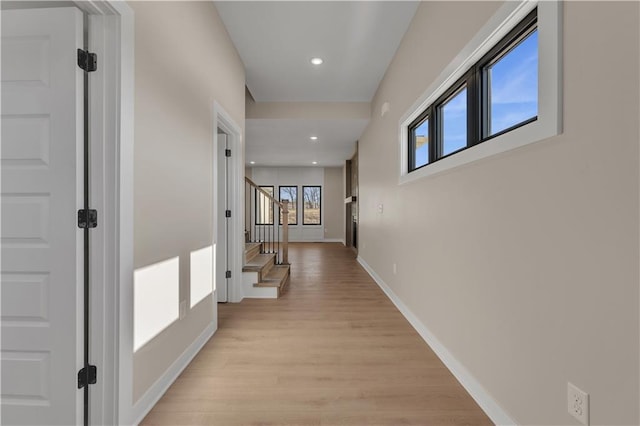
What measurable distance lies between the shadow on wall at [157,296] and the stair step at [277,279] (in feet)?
5.24

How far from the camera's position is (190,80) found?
2.33 metres

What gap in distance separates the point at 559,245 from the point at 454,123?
60.6 inches

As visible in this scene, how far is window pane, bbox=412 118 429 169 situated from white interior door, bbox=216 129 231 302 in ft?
7.34

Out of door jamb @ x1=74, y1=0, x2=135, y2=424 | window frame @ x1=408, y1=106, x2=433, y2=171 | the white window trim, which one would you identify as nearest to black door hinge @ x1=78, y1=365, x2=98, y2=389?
door jamb @ x1=74, y1=0, x2=135, y2=424

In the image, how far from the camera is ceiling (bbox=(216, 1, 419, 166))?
2.92m

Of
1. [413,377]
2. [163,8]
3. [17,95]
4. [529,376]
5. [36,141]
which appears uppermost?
[163,8]

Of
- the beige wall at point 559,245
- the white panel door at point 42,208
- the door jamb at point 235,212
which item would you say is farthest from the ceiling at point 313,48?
the white panel door at point 42,208

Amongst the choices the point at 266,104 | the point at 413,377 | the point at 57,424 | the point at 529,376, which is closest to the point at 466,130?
the point at 529,376

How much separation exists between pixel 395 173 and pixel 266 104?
288cm

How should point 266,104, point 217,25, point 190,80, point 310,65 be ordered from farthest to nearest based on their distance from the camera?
1. point 266,104
2. point 310,65
3. point 217,25
4. point 190,80

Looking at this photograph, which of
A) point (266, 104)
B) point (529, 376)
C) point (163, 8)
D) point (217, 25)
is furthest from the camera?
point (266, 104)

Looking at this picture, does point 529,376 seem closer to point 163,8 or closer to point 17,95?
point 17,95

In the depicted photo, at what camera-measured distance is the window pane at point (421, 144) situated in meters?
3.12

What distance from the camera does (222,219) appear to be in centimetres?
375
